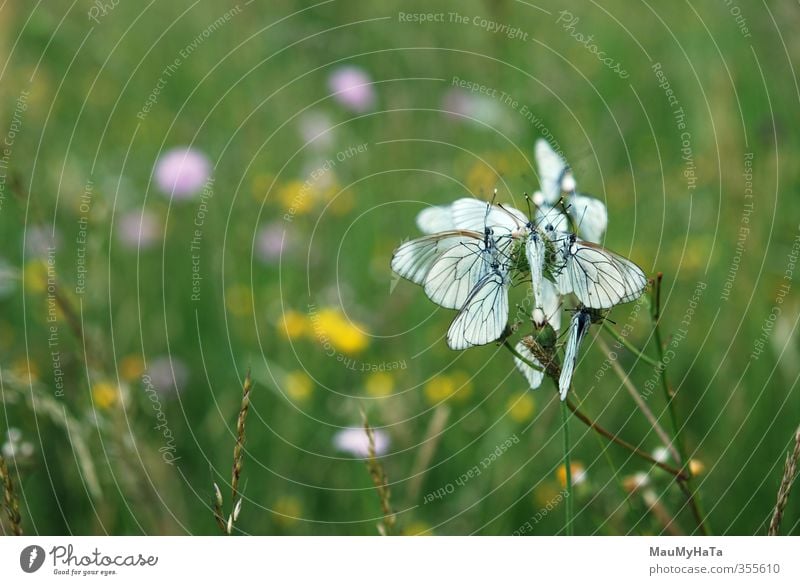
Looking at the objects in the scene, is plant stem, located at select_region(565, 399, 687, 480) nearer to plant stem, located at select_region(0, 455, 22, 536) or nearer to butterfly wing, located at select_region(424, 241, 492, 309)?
butterfly wing, located at select_region(424, 241, 492, 309)

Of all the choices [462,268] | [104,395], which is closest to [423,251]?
[462,268]

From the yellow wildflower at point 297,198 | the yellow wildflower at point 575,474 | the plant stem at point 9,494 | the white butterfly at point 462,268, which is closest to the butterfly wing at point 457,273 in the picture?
the white butterfly at point 462,268

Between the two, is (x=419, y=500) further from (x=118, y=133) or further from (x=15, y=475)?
(x=118, y=133)

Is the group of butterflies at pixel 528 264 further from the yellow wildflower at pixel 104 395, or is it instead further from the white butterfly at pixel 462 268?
the yellow wildflower at pixel 104 395

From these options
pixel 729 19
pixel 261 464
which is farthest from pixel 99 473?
pixel 729 19

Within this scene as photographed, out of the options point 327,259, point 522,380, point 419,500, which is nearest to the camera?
point 419,500

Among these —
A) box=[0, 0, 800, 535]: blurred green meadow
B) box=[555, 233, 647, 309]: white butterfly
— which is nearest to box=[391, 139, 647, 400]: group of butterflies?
box=[555, 233, 647, 309]: white butterfly
